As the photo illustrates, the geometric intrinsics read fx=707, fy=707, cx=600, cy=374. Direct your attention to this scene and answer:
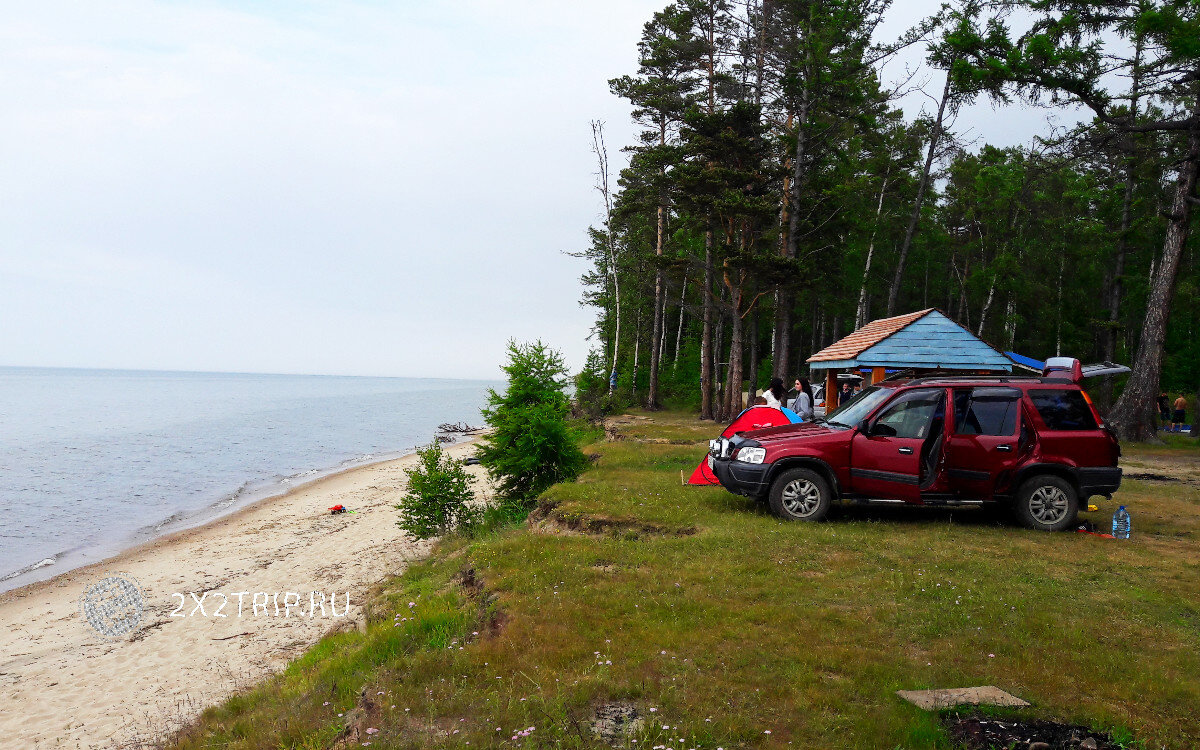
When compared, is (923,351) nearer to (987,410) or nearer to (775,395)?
(775,395)

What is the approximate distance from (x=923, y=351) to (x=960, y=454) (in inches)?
344

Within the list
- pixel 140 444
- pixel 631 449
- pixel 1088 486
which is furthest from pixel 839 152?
pixel 140 444

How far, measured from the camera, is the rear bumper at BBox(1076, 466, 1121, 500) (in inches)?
366

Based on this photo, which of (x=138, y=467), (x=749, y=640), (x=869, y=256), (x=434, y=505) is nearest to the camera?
(x=749, y=640)

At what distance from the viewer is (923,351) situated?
17.4 meters

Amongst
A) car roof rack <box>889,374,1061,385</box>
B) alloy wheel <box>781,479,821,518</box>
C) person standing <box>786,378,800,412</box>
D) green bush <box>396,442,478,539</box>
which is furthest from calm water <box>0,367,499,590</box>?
car roof rack <box>889,374,1061,385</box>

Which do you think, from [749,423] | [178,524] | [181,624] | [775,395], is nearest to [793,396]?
[775,395]

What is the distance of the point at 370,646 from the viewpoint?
6.64 meters

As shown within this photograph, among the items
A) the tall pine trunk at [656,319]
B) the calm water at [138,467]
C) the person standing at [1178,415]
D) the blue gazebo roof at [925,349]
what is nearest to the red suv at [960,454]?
the blue gazebo roof at [925,349]

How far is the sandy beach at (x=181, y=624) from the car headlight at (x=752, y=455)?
5.61 m

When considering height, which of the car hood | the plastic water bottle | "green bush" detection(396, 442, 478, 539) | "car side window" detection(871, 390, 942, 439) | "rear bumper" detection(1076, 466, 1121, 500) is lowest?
"green bush" detection(396, 442, 478, 539)

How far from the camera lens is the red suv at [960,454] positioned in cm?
938

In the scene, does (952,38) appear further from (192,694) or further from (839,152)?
(192,694)

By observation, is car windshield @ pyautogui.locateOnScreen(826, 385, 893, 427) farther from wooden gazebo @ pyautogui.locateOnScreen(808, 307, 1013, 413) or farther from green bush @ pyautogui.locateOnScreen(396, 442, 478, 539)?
wooden gazebo @ pyautogui.locateOnScreen(808, 307, 1013, 413)
